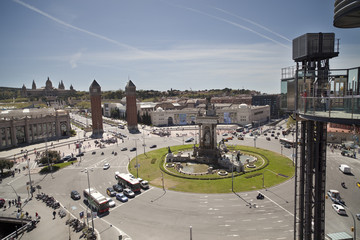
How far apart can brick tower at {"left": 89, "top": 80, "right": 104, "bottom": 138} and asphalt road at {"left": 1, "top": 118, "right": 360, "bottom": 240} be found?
5267 cm

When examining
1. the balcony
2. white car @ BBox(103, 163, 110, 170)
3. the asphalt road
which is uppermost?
the balcony

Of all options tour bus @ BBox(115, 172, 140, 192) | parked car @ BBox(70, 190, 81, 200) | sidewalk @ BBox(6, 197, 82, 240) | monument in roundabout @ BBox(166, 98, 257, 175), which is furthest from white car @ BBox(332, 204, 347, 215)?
parked car @ BBox(70, 190, 81, 200)

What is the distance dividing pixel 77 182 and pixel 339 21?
47079 millimetres

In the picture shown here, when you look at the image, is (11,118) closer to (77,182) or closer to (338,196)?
(77,182)

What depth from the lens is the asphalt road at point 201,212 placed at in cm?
2730

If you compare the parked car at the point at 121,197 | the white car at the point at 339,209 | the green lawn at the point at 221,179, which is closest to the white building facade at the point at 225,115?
the green lawn at the point at 221,179

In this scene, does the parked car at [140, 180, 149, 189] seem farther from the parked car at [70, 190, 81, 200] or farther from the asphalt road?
the parked car at [70, 190, 81, 200]

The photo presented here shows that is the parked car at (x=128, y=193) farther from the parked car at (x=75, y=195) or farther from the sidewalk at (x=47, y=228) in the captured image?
the sidewalk at (x=47, y=228)

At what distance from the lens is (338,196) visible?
111ft

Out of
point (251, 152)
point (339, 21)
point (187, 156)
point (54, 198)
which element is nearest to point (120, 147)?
point (187, 156)

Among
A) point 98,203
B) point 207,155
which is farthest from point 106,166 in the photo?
point 207,155

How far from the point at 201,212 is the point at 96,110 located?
265 feet

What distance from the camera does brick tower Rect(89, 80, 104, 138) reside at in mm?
98438

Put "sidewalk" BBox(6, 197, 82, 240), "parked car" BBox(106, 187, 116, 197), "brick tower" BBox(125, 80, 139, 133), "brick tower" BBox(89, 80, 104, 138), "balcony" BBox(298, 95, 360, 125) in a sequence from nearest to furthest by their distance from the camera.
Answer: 1. "balcony" BBox(298, 95, 360, 125)
2. "sidewalk" BBox(6, 197, 82, 240)
3. "parked car" BBox(106, 187, 116, 197)
4. "brick tower" BBox(89, 80, 104, 138)
5. "brick tower" BBox(125, 80, 139, 133)
